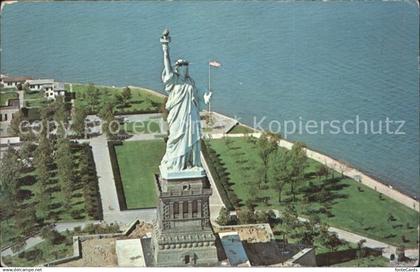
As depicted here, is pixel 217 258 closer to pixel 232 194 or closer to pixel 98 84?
pixel 232 194

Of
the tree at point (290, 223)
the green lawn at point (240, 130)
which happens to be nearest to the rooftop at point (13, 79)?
the green lawn at point (240, 130)

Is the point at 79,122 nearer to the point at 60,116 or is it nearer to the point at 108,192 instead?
the point at 60,116

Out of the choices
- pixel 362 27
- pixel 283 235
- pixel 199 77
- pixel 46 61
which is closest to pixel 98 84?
pixel 46 61

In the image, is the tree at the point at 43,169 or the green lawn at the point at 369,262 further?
the tree at the point at 43,169

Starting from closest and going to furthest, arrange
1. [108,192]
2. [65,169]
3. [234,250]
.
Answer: [234,250], [108,192], [65,169]

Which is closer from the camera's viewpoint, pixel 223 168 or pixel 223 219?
pixel 223 219

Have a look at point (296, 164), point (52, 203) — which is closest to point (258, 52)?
point (296, 164)

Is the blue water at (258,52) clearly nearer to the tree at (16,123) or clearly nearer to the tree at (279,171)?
the tree at (279,171)
